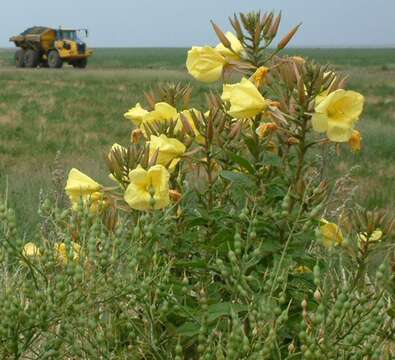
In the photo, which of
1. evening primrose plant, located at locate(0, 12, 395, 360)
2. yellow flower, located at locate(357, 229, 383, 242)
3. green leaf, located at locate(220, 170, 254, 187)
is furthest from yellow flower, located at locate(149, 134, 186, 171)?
yellow flower, located at locate(357, 229, 383, 242)

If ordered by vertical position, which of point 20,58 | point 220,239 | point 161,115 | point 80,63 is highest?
point 161,115

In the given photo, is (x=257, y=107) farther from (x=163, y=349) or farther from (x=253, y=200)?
(x=163, y=349)

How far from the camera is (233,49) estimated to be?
1877 mm

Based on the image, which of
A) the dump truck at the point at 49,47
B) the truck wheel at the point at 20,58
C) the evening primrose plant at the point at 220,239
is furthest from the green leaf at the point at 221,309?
the truck wheel at the point at 20,58

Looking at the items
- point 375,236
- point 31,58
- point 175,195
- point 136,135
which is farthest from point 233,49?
point 31,58

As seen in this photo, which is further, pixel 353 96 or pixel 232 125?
pixel 232 125

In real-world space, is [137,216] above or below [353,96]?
below

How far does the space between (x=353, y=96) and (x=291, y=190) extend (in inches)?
9.9

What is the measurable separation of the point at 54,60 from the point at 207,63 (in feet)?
118

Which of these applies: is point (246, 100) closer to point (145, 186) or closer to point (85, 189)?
point (145, 186)

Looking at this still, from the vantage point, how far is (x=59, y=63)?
3653 centimetres

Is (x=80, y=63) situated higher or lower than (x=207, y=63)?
lower

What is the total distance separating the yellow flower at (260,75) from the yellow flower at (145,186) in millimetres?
318

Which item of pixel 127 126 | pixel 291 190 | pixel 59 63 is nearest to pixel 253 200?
pixel 291 190
